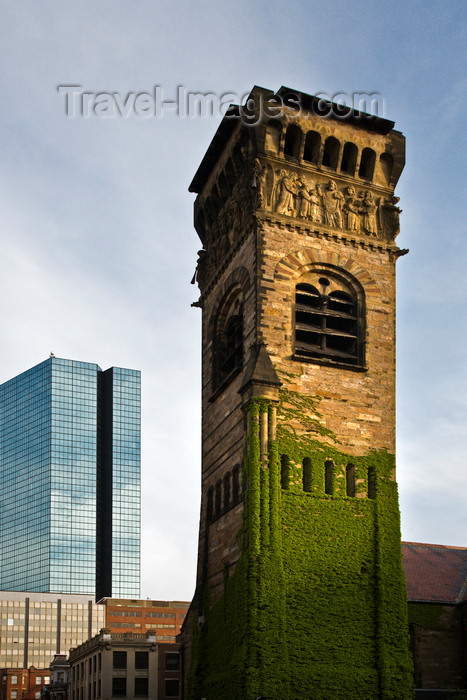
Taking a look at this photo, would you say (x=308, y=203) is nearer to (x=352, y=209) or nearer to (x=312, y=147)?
(x=352, y=209)

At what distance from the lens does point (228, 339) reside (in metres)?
50.0

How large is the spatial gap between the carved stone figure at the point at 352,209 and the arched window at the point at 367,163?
1.44 metres

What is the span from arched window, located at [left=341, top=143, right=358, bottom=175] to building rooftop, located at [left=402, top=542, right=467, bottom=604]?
883 inches

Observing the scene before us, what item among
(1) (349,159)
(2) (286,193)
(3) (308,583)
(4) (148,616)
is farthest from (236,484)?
(4) (148,616)

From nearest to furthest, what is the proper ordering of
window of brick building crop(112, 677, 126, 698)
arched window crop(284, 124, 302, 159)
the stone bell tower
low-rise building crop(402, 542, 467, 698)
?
1. the stone bell tower
2. arched window crop(284, 124, 302, 159)
3. low-rise building crop(402, 542, 467, 698)
4. window of brick building crop(112, 677, 126, 698)

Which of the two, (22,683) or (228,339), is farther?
(22,683)

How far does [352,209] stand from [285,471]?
1442cm

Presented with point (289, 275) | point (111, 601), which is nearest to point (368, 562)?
point (289, 275)

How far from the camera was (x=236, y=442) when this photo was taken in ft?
147

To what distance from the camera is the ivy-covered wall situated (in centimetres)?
3928

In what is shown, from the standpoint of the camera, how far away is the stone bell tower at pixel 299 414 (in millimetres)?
40156

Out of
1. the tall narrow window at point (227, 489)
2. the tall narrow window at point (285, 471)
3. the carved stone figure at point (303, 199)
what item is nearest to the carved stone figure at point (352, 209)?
the carved stone figure at point (303, 199)

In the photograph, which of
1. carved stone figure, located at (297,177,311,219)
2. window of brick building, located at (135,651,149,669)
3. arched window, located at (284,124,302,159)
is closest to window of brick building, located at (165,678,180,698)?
window of brick building, located at (135,651,149,669)

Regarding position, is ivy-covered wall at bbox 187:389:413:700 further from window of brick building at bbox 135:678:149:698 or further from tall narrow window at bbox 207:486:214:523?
window of brick building at bbox 135:678:149:698
